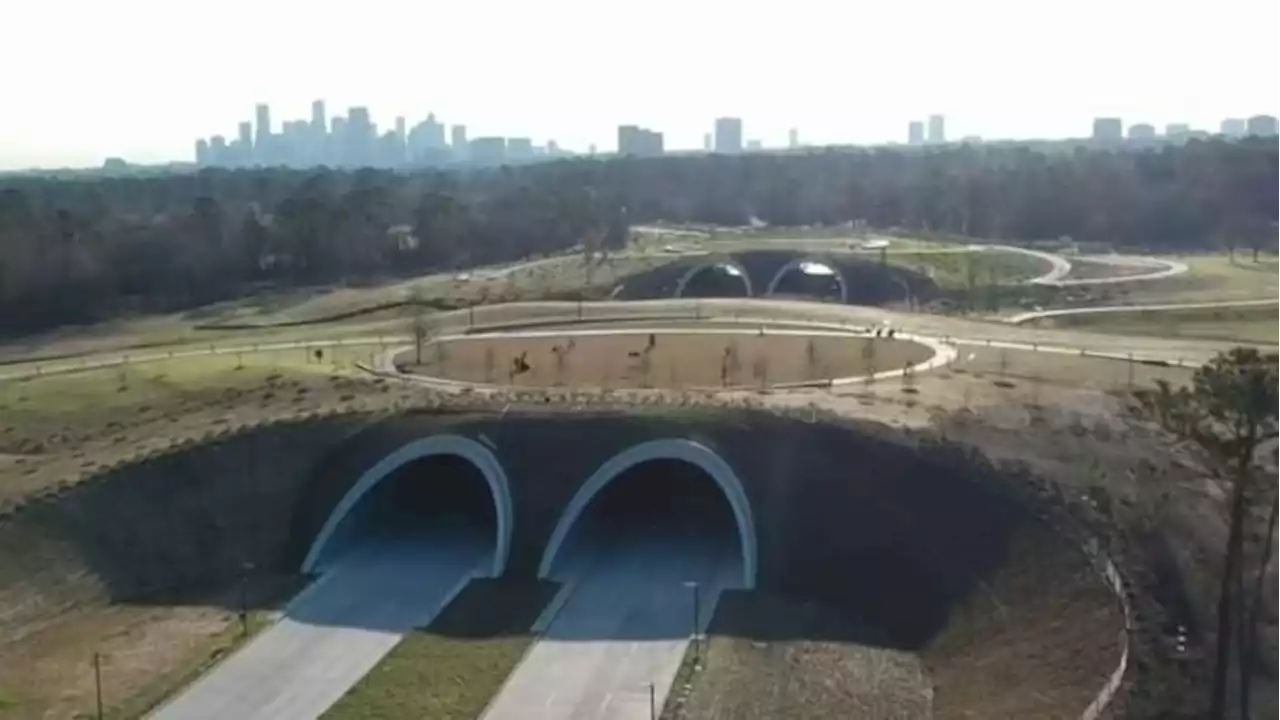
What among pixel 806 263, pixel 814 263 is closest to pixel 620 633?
pixel 814 263

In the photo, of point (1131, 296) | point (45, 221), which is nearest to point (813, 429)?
point (1131, 296)

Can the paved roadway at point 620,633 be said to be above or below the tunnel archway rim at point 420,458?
below

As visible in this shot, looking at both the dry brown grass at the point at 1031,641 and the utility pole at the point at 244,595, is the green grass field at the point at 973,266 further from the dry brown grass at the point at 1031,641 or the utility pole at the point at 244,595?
the utility pole at the point at 244,595

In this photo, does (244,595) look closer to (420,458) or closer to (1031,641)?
(420,458)

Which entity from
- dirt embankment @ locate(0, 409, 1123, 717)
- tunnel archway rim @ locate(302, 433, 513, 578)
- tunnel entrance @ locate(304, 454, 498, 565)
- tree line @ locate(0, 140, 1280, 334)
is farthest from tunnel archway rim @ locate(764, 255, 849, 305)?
tunnel archway rim @ locate(302, 433, 513, 578)

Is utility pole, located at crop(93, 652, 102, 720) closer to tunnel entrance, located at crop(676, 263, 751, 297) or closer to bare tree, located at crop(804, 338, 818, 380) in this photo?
bare tree, located at crop(804, 338, 818, 380)

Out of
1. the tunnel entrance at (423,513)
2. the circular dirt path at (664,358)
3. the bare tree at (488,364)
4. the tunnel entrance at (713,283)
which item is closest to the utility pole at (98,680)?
the tunnel entrance at (423,513)
